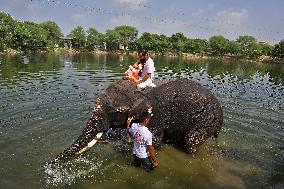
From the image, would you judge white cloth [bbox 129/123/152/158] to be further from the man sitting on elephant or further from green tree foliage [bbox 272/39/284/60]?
green tree foliage [bbox 272/39/284/60]

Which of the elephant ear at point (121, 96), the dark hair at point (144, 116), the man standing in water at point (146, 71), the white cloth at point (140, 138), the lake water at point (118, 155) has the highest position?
the man standing in water at point (146, 71)

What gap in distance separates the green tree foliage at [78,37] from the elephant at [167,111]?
365 feet

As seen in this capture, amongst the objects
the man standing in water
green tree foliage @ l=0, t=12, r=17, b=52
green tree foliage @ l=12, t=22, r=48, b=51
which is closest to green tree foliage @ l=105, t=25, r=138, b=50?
green tree foliage @ l=12, t=22, r=48, b=51

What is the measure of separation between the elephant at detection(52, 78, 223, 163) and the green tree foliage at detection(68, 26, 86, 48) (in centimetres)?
11118

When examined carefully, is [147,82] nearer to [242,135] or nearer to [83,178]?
[83,178]

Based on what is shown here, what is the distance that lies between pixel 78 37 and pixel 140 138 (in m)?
114

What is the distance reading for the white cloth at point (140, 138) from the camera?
9.36 meters

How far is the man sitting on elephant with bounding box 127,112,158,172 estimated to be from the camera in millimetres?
9375

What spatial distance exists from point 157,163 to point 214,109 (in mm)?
2902

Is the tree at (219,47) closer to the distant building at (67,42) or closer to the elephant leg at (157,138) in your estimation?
the distant building at (67,42)

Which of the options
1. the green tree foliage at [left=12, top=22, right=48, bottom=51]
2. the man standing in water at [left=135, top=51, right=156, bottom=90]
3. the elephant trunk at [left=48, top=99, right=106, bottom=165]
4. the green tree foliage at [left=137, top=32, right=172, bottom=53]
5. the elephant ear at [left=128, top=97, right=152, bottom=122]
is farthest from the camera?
the green tree foliage at [left=137, top=32, right=172, bottom=53]

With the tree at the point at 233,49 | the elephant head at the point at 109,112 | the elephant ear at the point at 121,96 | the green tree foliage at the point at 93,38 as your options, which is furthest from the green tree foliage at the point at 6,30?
the tree at the point at 233,49

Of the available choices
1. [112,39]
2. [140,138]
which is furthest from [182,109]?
[112,39]

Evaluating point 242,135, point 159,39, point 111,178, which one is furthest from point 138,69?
point 159,39
